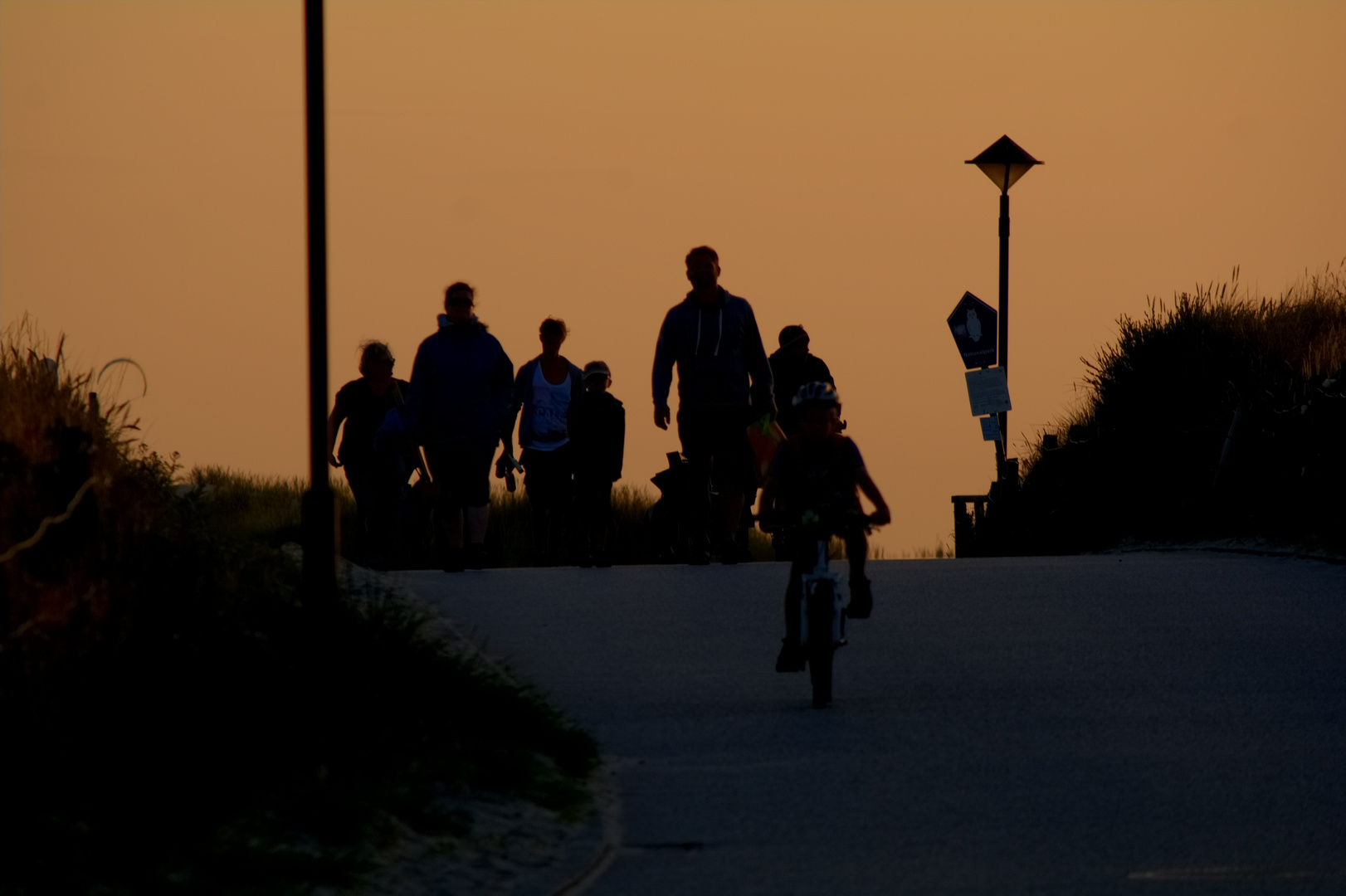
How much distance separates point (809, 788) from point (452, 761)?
141 cm

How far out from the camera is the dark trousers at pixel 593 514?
17.1 metres

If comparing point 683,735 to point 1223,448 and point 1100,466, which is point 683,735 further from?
point 1100,466

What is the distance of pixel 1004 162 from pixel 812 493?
18.0 metres

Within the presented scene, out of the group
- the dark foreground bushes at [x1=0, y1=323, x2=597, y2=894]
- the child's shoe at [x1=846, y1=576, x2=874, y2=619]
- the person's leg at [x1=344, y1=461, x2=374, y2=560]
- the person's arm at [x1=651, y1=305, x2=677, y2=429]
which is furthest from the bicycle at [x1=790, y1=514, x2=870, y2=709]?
the person's leg at [x1=344, y1=461, x2=374, y2=560]

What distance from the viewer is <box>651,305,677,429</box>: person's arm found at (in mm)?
15914

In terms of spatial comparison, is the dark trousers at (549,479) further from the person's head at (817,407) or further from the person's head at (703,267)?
the person's head at (817,407)

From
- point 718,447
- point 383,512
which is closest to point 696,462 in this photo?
point 718,447

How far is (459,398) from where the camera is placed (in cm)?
1605

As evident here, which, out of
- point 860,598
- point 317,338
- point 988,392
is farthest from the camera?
point 988,392

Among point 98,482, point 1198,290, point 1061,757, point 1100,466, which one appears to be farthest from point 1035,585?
point 1198,290

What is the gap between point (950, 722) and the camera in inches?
430

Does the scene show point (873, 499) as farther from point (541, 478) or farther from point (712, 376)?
point (541, 478)

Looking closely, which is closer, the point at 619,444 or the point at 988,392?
the point at 619,444

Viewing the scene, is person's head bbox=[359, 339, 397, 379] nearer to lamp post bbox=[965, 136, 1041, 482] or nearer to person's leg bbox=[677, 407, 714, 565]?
person's leg bbox=[677, 407, 714, 565]
